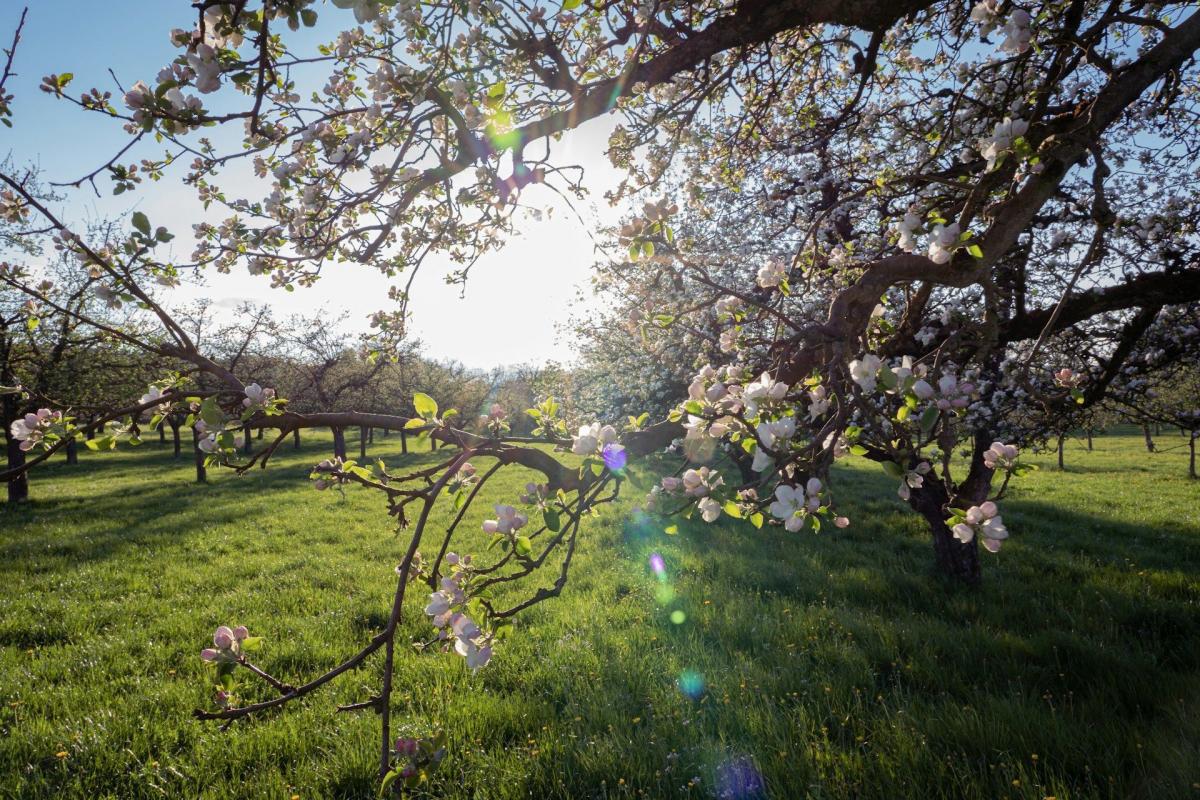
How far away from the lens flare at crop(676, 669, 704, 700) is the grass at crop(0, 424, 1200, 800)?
25 mm

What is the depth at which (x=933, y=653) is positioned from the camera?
5164 millimetres

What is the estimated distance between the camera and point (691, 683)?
488 centimetres

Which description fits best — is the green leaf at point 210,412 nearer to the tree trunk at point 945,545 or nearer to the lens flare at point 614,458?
the lens flare at point 614,458

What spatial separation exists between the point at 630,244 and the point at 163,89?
1.89 m

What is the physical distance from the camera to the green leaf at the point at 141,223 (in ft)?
6.26

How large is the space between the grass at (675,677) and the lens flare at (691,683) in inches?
1.0

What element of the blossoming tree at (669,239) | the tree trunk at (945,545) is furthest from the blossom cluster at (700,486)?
the tree trunk at (945,545)

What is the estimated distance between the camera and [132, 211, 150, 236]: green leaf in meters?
1.91

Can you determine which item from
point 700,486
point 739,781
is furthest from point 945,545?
point 700,486

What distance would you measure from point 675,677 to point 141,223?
4.88 m

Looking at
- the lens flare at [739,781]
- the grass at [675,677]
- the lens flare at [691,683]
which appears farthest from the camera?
the lens flare at [691,683]

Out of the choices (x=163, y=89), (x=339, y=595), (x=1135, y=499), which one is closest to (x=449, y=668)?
(x=339, y=595)

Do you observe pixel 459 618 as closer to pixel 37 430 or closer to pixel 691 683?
pixel 37 430

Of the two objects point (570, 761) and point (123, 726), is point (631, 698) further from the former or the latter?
point (123, 726)
